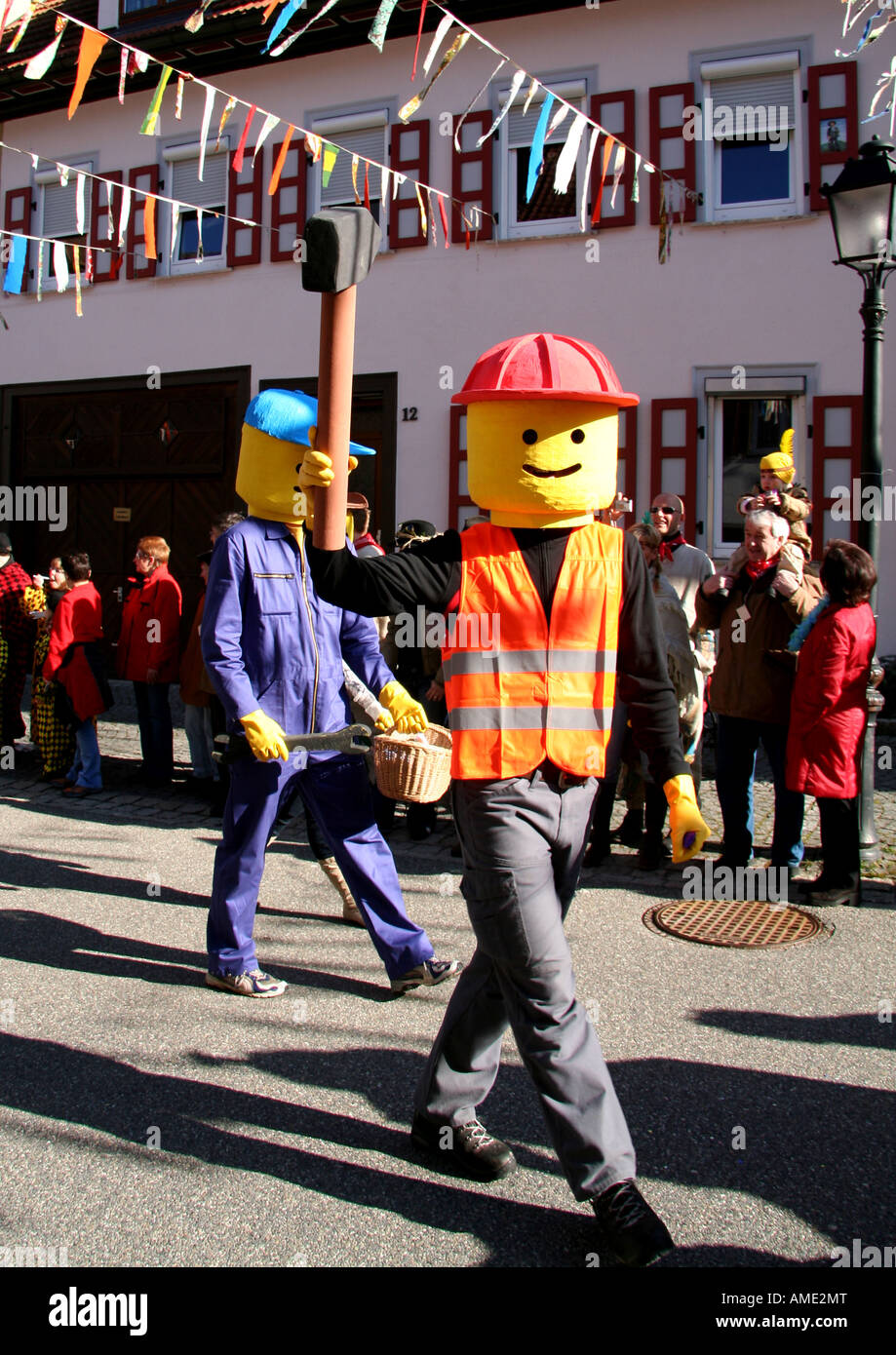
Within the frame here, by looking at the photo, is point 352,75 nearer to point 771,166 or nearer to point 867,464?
point 771,166

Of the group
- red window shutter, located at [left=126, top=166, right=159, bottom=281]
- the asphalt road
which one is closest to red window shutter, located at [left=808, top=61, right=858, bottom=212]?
red window shutter, located at [left=126, top=166, right=159, bottom=281]

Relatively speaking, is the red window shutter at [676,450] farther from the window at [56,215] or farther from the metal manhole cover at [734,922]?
the window at [56,215]

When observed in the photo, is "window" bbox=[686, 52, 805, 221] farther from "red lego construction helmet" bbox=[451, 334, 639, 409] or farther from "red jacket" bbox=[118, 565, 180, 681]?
"red lego construction helmet" bbox=[451, 334, 639, 409]

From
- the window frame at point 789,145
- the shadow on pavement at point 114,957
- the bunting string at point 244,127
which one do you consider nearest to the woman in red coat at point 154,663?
the bunting string at point 244,127

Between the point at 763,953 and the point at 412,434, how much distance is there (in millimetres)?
8990

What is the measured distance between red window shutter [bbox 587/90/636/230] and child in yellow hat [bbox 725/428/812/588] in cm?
510

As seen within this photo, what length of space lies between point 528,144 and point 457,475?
358 cm

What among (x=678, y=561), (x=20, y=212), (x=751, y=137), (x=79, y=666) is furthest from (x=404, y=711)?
(x=20, y=212)

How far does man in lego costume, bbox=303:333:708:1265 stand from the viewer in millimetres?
2789

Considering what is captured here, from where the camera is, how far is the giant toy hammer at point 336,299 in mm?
2547

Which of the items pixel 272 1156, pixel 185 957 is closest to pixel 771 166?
pixel 185 957

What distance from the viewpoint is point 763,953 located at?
4930 mm

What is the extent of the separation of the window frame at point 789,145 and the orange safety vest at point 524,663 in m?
9.69

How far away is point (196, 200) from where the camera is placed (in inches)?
567
